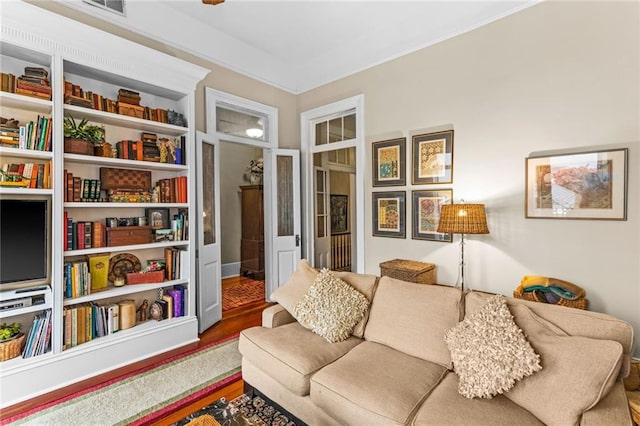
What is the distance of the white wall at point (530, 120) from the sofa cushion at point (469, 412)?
162cm

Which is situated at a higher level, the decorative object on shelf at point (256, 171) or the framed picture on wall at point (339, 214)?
the decorative object on shelf at point (256, 171)

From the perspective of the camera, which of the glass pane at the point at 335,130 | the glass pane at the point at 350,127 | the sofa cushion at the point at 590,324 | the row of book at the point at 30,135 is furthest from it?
the glass pane at the point at 335,130

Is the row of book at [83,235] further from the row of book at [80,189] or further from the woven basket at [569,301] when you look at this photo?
the woven basket at [569,301]

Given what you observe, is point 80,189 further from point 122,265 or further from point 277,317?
point 277,317

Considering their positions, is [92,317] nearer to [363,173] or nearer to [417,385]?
[417,385]

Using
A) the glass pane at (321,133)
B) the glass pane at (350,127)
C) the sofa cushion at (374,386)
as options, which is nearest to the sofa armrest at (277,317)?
the sofa cushion at (374,386)

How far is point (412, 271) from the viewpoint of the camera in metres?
3.01

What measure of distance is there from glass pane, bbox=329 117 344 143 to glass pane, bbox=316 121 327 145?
11 centimetres

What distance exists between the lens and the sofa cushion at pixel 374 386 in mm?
1465

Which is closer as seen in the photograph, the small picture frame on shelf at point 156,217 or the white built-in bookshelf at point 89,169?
the white built-in bookshelf at point 89,169

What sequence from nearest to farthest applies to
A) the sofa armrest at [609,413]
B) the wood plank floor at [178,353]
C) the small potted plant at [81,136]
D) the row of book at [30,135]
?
the sofa armrest at [609,413], the wood plank floor at [178,353], the row of book at [30,135], the small potted plant at [81,136]

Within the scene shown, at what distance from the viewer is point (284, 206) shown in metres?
4.41

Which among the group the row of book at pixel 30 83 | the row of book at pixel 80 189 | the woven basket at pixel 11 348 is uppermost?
the row of book at pixel 30 83

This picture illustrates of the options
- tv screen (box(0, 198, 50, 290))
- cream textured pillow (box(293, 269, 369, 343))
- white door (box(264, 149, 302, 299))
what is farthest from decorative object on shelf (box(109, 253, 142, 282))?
cream textured pillow (box(293, 269, 369, 343))
